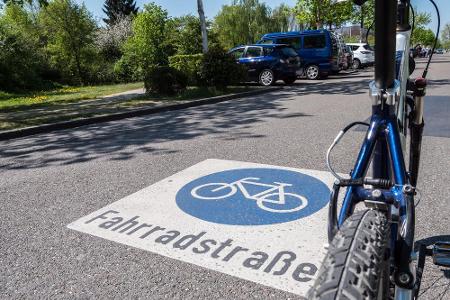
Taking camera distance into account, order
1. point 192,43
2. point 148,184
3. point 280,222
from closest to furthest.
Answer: point 280,222 < point 148,184 < point 192,43

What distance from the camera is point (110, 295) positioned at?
2.25 m

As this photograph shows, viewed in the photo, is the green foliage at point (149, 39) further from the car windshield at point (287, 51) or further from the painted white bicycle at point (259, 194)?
the painted white bicycle at point (259, 194)

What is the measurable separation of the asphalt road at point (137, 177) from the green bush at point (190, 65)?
4.06m

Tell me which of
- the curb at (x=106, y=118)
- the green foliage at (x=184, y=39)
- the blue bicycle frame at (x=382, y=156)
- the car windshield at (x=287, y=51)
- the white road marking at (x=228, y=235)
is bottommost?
the white road marking at (x=228, y=235)

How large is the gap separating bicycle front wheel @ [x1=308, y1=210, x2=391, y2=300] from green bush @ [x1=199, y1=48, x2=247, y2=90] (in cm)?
1211

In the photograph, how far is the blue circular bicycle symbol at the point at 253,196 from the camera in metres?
3.23

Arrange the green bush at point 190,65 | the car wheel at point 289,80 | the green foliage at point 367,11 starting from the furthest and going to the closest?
the car wheel at point 289,80 < the green bush at point 190,65 < the green foliage at point 367,11

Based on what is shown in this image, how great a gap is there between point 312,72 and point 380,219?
18027 millimetres

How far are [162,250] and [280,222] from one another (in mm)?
962

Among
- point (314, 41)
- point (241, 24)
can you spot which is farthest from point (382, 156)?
point (241, 24)

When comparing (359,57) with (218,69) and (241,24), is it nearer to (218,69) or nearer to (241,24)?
(218,69)

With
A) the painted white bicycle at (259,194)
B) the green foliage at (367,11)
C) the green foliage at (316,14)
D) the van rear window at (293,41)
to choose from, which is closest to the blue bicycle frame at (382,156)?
the green foliage at (367,11)

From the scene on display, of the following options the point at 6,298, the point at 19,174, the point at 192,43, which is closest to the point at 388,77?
the point at 6,298

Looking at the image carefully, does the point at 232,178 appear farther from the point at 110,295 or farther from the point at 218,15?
the point at 218,15
